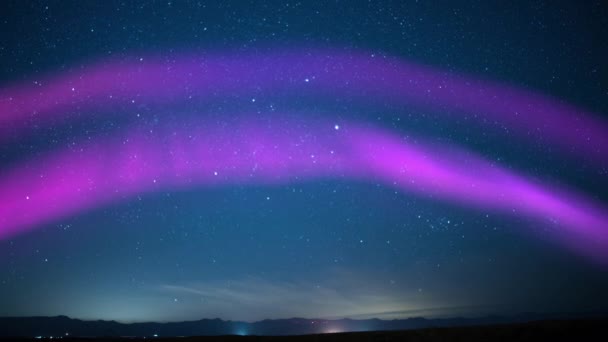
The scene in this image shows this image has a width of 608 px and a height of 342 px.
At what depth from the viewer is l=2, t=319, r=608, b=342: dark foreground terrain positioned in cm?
1606

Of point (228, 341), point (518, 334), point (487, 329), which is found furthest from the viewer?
point (228, 341)

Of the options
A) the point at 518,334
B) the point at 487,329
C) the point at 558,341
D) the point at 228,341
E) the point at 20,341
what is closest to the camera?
the point at 558,341

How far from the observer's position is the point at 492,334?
56.2ft

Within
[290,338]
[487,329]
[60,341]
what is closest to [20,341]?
[60,341]

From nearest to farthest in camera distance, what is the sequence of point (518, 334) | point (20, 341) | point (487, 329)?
1. point (518, 334)
2. point (487, 329)
3. point (20, 341)

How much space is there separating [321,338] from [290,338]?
161 centimetres

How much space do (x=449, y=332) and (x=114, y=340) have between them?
17297 millimetres

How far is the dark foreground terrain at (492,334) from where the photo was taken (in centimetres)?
1606

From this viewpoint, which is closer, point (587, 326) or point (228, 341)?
point (587, 326)

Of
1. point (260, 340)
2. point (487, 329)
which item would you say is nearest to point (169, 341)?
point (260, 340)

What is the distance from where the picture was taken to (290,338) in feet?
63.8

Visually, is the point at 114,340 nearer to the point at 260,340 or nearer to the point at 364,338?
the point at 260,340

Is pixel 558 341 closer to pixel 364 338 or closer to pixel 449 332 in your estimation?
pixel 449 332

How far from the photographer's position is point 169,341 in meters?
18.5
